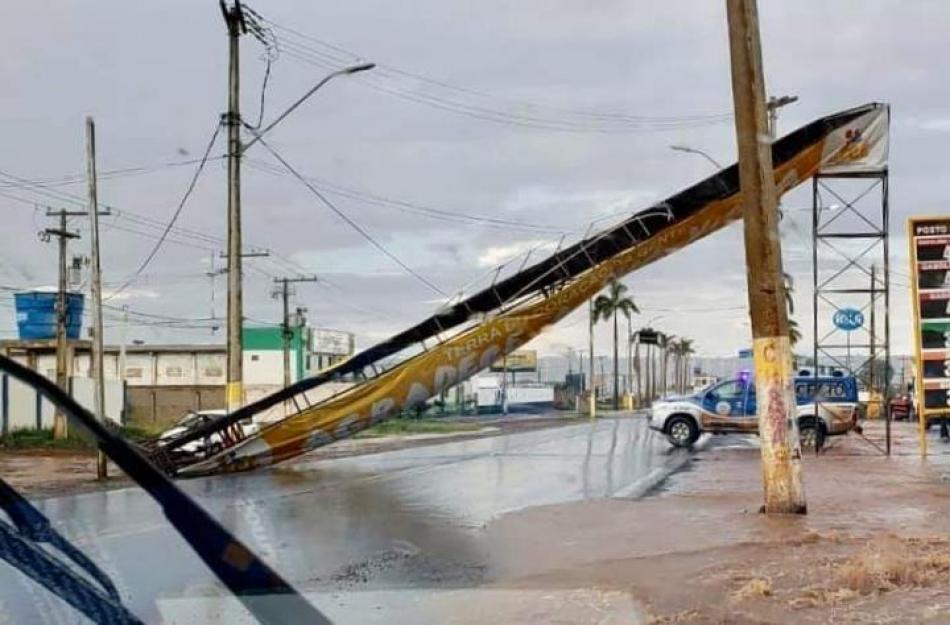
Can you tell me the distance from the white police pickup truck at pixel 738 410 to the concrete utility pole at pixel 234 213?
472 inches

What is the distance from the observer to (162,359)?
8275 cm

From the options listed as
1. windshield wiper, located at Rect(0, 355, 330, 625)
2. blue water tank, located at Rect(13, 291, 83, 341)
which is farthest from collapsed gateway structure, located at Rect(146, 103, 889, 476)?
blue water tank, located at Rect(13, 291, 83, 341)

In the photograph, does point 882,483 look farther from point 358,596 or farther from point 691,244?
point 358,596

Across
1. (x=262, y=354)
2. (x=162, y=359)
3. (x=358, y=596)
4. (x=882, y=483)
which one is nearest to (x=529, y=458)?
(x=882, y=483)

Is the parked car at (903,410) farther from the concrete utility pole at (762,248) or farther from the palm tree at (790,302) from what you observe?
the concrete utility pole at (762,248)

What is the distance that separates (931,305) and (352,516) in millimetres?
12896

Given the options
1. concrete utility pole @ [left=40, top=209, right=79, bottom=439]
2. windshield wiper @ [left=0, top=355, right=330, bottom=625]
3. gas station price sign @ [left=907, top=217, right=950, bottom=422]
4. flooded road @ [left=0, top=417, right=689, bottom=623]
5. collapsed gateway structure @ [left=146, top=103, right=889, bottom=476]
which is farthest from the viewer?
concrete utility pole @ [left=40, top=209, right=79, bottom=439]

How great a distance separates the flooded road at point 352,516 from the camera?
4.07 meters

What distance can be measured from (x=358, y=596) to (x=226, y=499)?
8.89 m

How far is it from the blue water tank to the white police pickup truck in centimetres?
2298

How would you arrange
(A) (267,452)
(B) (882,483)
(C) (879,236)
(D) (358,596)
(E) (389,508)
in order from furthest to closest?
(C) (879,236)
(A) (267,452)
(B) (882,483)
(E) (389,508)
(D) (358,596)

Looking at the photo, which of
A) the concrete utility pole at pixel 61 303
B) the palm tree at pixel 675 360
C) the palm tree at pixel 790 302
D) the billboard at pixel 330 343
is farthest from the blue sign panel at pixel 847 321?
the palm tree at pixel 675 360

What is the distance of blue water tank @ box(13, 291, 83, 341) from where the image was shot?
44875 mm

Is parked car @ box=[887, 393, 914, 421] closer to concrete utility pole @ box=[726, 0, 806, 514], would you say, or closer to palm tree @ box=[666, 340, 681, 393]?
concrete utility pole @ box=[726, 0, 806, 514]
